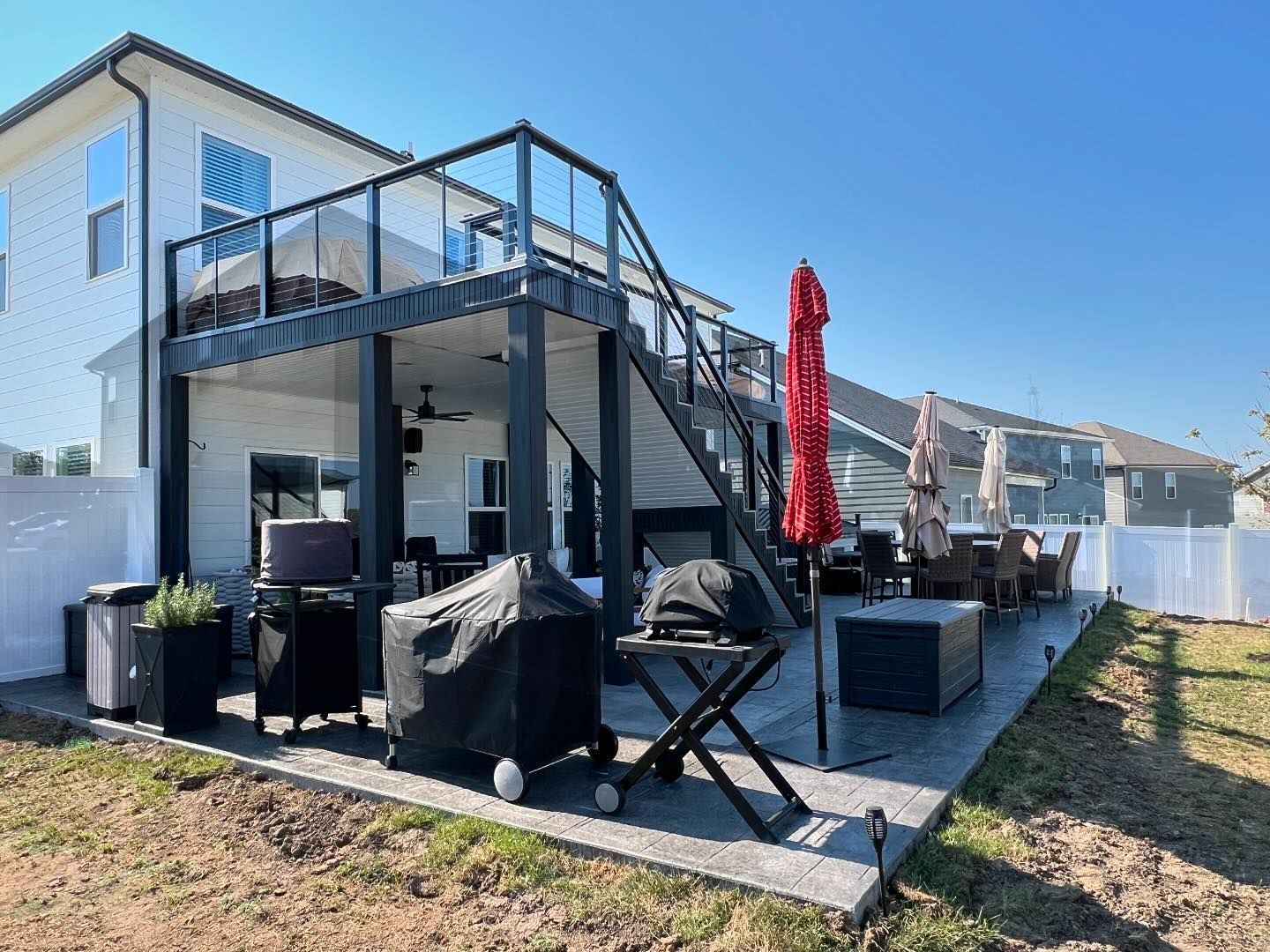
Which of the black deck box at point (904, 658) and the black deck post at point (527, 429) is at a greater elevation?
the black deck post at point (527, 429)

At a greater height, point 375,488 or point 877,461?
point 877,461

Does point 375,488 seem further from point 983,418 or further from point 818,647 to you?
point 983,418

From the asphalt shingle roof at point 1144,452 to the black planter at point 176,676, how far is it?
34.9 metres

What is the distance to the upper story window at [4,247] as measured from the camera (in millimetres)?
10273

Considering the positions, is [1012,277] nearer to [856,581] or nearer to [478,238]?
[856,581]

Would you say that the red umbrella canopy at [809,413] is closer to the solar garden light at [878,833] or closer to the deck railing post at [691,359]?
the solar garden light at [878,833]

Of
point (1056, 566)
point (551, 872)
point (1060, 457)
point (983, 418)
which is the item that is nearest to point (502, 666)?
point (551, 872)

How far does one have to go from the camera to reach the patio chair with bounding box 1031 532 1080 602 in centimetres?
1148

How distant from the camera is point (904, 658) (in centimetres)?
547

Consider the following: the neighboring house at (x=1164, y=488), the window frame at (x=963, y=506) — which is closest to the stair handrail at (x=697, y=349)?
the window frame at (x=963, y=506)

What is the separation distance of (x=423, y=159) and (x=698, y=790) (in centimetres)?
494

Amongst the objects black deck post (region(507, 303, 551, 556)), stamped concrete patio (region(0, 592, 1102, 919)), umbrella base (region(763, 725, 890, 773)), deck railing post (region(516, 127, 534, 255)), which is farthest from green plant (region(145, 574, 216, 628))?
umbrella base (region(763, 725, 890, 773))

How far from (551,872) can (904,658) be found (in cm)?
320

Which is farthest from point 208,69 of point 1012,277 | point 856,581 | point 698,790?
point 1012,277
